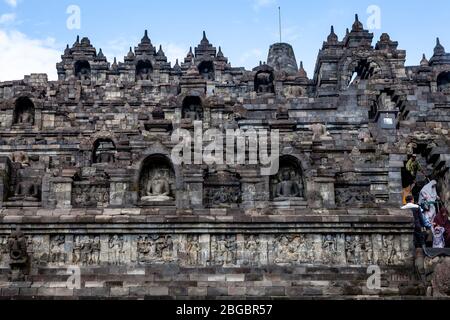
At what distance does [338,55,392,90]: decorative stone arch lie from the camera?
1836 inches

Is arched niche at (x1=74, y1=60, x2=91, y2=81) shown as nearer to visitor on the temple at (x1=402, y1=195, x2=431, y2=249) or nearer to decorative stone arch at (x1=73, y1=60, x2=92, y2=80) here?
decorative stone arch at (x1=73, y1=60, x2=92, y2=80)

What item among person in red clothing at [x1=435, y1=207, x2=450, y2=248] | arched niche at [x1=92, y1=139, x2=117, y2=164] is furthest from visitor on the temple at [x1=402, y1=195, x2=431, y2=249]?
arched niche at [x1=92, y1=139, x2=117, y2=164]

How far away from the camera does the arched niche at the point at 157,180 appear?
24.2m

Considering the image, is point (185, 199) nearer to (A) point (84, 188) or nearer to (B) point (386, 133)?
(A) point (84, 188)

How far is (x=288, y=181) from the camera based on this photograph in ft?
79.9

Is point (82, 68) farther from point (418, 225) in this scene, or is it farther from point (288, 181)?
point (418, 225)

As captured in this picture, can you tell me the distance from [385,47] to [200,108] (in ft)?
71.3

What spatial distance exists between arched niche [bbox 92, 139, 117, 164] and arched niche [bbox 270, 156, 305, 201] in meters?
8.63

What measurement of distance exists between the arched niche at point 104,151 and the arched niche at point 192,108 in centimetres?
362

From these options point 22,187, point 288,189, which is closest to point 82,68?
point 22,187

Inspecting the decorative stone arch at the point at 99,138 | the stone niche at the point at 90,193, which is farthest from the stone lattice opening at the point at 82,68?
the stone niche at the point at 90,193

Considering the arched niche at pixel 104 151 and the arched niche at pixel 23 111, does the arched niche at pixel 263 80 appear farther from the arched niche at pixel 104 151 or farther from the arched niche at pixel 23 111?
the arched niche at pixel 23 111

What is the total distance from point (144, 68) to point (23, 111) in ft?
60.0
